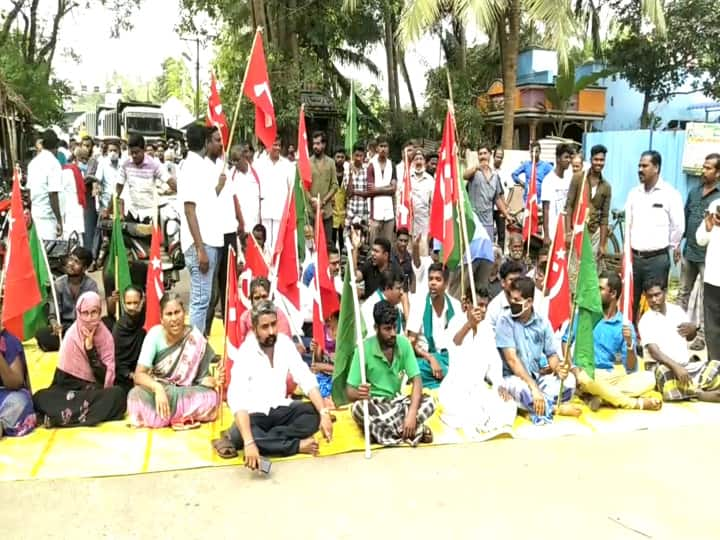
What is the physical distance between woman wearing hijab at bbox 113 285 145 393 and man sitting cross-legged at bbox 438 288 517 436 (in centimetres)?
210

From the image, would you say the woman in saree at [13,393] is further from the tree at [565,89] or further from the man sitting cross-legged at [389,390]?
the tree at [565,89]

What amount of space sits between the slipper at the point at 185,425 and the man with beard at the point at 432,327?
1770mm

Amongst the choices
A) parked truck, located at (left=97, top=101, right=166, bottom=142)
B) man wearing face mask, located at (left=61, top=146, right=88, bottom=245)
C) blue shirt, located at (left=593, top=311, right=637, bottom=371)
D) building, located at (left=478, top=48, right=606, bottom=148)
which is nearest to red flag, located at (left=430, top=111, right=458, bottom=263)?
blue shirt, located at (left=593, top=311, right=637, bottom=371)

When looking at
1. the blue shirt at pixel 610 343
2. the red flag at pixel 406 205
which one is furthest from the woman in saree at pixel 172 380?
the red flag at pixel 406 205

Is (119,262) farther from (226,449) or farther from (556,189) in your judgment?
(556,189)

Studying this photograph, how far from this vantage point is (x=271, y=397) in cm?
443

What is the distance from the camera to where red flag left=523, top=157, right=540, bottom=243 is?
8617 millimetres

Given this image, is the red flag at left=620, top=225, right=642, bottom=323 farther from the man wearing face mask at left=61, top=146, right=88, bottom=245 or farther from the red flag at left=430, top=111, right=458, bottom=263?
the man wearing face mask at left=61, top=146, right=88, bottom=245

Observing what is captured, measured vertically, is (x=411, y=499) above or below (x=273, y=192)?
below

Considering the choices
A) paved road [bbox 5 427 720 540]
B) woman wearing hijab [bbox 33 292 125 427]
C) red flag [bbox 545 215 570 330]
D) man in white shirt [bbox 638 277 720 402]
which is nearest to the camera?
paved road [bbox 5 427 720 540]

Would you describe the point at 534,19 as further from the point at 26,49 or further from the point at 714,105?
the point at 26,49

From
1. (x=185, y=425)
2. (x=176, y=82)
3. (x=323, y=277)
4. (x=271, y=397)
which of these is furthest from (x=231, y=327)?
(x=176, y=82)

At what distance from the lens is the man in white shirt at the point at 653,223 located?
634 cm

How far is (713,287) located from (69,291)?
16.8 ft
